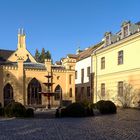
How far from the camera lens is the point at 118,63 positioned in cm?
3338

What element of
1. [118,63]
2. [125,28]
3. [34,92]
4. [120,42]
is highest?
[125,28]

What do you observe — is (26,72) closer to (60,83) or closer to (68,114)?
(60,83)

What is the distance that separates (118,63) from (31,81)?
1130 centimetres

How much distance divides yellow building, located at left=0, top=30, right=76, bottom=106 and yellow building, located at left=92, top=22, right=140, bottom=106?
3820 mm

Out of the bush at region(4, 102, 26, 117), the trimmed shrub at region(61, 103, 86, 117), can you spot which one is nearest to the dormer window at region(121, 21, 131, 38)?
the trimmed shrub at region(61, 103, 86, 117)

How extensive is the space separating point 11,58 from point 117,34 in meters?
20.7

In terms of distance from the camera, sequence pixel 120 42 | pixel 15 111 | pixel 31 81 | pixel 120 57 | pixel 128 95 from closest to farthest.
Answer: pixel 15 111, pixel 128 95, pixel 120 42, pixel 120 57, pixel 31 81

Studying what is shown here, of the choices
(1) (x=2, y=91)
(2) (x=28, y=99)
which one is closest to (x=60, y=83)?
(2) (x=28, y=99)

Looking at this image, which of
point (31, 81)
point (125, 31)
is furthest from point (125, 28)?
point (31, 81)

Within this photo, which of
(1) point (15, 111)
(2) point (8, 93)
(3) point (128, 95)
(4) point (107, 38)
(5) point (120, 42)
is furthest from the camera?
(4) point (107, 38)

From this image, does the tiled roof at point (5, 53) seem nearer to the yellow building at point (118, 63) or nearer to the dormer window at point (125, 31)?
the yellow building at point (118, 63)

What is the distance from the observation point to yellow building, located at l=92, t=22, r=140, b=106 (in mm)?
30141

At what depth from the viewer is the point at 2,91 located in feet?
114

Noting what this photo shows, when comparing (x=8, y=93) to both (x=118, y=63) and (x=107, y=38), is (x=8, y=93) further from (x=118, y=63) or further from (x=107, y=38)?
(x=107, y=38)
